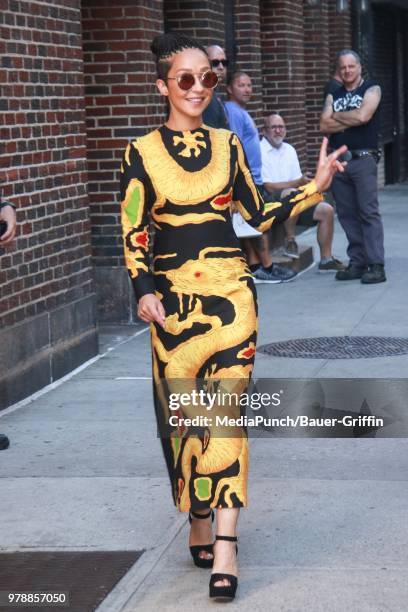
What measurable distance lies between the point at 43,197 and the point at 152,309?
4.20 metres

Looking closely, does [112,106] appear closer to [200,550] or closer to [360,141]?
[360,141]

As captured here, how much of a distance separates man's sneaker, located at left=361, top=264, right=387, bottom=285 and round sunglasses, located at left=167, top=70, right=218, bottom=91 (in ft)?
26.5

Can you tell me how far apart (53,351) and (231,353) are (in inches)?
166

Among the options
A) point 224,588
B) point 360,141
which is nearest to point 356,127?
point 360,141

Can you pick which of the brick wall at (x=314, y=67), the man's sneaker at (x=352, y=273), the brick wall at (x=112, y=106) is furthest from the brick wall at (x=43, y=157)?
the brick wall at (x=314, y=67)

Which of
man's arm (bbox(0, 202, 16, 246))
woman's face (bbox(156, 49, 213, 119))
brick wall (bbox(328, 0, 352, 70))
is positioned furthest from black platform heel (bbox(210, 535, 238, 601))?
brick wall (bbox(328, 0, 352, 70))

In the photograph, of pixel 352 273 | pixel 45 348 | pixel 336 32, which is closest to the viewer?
pixel 45 348

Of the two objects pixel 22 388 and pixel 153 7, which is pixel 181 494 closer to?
pixel 22 388

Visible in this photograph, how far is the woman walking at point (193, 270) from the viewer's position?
16.6 ft

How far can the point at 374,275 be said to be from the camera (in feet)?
42.9

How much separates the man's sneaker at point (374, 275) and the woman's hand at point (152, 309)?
26.8ft

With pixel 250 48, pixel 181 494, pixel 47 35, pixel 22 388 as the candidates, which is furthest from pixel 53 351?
pixel 250 48

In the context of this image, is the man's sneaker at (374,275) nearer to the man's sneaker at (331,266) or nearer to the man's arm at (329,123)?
the man's sneaker at (331,266)

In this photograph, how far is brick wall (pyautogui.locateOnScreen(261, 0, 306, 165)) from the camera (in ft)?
56.9
